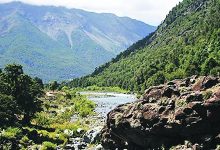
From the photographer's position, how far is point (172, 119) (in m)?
60.2

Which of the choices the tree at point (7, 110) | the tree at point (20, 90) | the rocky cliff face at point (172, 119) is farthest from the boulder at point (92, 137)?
the tree at point (20, 90)

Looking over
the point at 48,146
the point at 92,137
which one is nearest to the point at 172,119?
the point at 48,146

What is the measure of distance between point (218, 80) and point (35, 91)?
173 feet

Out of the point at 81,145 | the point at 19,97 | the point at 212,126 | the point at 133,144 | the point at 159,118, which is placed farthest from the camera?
the point at 19,97

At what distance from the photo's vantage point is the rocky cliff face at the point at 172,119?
5756 centimetres

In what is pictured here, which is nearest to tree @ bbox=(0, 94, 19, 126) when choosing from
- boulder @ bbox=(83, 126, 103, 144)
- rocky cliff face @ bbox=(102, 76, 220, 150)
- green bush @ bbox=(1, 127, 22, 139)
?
green bush @ bbox=(1, 127, 22, 139)

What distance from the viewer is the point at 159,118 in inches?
2445

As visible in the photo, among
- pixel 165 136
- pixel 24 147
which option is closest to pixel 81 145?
pixel 24 147

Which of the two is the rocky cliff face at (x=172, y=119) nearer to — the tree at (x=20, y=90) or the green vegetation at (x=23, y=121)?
the green vegetation at (x=23, y=121)

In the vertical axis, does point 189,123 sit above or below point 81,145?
above

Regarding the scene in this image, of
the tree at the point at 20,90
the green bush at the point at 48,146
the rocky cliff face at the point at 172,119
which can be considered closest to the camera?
the rocky cliff face at the point at 172,119

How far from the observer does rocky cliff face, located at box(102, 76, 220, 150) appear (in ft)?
189

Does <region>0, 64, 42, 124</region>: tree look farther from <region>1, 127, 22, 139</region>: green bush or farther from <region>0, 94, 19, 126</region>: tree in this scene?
<region>1, 127, 22, 139</region>: green bush

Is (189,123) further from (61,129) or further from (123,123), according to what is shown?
(61,129)
